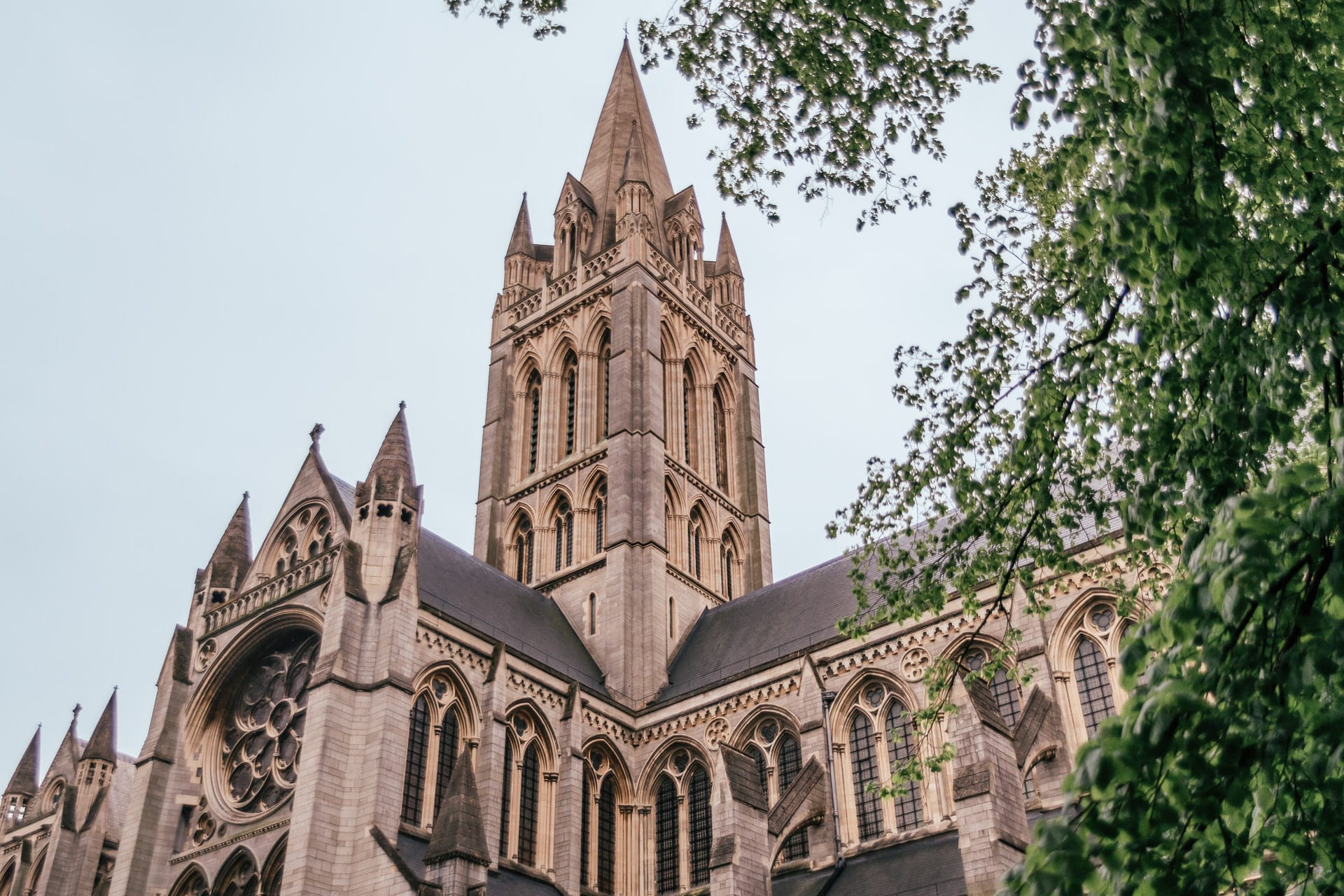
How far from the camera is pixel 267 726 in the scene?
25406 millimetres

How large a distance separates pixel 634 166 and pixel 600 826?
77.0ft

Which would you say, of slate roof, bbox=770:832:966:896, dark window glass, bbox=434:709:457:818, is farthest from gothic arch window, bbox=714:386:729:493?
slate roof, bbox=770:832:966:896

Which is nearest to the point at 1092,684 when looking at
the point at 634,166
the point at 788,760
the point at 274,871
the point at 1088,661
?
the point at 1088,661

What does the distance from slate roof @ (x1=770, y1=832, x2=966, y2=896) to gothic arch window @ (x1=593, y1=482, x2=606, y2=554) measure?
12.4 meters

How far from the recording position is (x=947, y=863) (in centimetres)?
2198

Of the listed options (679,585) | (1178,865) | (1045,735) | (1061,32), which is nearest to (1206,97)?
(1061,32)

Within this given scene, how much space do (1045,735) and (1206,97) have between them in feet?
59.8

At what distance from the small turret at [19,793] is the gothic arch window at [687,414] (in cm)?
2833

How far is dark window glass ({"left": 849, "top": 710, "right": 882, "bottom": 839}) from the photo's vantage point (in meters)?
25.1

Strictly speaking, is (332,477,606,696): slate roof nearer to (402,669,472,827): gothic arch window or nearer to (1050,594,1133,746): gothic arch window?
(402,669,472,827): gothic arch window

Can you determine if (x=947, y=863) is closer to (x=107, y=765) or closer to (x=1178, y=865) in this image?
(x=1178, y=865)

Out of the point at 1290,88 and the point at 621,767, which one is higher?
the point at 621,767

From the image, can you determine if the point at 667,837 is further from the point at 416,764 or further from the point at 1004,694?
the point at 1004,694

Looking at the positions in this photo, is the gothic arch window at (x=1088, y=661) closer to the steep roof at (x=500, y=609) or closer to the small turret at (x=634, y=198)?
the steep roof at (x=500, y=609)
